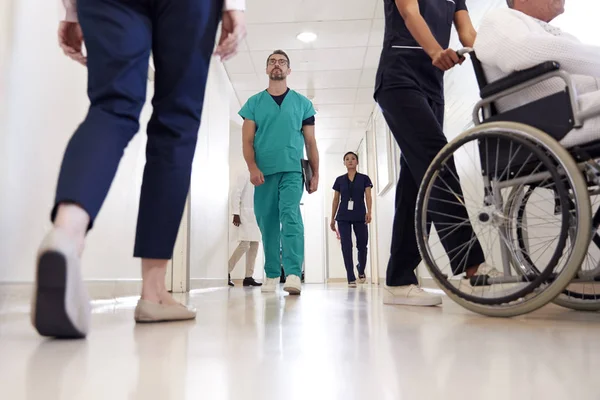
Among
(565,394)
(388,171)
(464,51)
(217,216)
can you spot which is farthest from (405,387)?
(388,171)

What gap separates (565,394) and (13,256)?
123 cm

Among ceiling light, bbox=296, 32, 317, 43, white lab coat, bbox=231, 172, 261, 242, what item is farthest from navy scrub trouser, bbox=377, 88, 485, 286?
white lab coat, bbox=231, 172, 261, 242

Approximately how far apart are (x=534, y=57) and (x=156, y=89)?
2.70ft

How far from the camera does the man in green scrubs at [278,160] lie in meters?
2.56

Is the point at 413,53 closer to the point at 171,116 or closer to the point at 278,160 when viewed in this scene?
the point at 171,116

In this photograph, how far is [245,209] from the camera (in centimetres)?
552

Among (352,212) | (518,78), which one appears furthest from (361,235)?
(518,78)

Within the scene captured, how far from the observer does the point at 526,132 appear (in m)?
1.05

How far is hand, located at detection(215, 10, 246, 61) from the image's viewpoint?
1.07m

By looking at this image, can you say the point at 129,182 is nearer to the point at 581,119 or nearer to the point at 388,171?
the point at 581,119

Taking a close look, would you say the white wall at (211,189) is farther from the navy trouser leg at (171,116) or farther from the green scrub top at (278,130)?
the navy trouser leg at (171,116)

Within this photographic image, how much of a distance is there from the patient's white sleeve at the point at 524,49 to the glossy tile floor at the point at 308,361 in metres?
0.56

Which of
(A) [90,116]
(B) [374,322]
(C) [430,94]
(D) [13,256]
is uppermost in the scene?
(C) [430,94]

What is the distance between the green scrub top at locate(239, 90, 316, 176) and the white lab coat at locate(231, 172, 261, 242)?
108 inches
